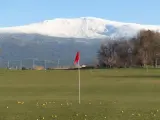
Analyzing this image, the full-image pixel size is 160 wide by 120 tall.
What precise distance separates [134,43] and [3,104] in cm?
13587

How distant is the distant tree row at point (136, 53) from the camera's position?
152m

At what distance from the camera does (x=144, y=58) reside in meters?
150

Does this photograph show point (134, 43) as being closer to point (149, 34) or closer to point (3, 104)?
point (149, 34)

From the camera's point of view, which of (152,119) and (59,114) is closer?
(152,119)

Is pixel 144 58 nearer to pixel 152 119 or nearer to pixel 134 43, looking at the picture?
pixel 134 43

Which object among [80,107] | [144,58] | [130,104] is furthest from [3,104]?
[144,58]

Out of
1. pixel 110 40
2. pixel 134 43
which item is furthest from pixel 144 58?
pixel 110 40

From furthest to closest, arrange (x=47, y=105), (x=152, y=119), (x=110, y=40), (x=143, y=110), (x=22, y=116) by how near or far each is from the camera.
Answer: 1. (x=110, y=40)
2. (x=47, y=105)
3. (x=143, y=110)
4. (x=22, y=116)
5. (x=152, y=119)

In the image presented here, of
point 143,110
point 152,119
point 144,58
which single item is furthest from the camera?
point 144,58

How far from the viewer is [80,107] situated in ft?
67.8

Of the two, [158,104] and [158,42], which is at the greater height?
[158,42]

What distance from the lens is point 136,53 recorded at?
154000 mm

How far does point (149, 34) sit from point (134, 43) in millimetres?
5749

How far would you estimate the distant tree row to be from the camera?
15162 cm
